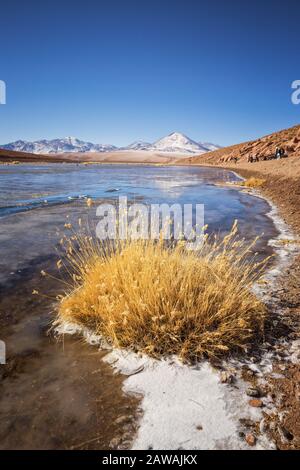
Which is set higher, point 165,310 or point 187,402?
point 165,310

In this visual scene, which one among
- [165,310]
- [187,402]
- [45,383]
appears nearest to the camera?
[187,402]

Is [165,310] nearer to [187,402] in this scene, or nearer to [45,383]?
[187,402]

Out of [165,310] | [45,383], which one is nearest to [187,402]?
[165,310]

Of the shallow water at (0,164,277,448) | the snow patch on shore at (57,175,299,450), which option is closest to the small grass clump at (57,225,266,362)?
the snow patch on shore at (57,175,299,450)

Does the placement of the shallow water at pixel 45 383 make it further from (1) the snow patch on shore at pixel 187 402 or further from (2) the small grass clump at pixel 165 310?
(2) the small grass clump at pixel 165 310

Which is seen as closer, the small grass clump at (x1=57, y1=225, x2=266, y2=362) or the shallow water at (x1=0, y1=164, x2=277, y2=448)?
the shallow water at (x1=0, y1=164, x2=277, y2=448)

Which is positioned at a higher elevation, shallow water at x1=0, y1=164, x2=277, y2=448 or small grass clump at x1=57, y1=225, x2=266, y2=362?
small grass clump at x1=57, y1=225, x2=266, y2=362

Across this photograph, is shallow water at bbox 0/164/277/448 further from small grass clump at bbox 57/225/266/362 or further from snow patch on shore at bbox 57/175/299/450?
small grass clump at bbox 57/225/266/362

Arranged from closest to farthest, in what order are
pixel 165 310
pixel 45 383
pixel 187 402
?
pixel 187 402, pixel 45 383, pixel 165 310

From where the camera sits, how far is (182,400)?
103 inches

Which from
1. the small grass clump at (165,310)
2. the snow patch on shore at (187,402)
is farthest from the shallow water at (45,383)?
the small grass clump at (165,310)

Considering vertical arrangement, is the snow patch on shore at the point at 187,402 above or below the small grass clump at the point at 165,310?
below

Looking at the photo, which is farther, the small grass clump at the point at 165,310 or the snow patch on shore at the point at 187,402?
the small grass clump at the point at 165,310
